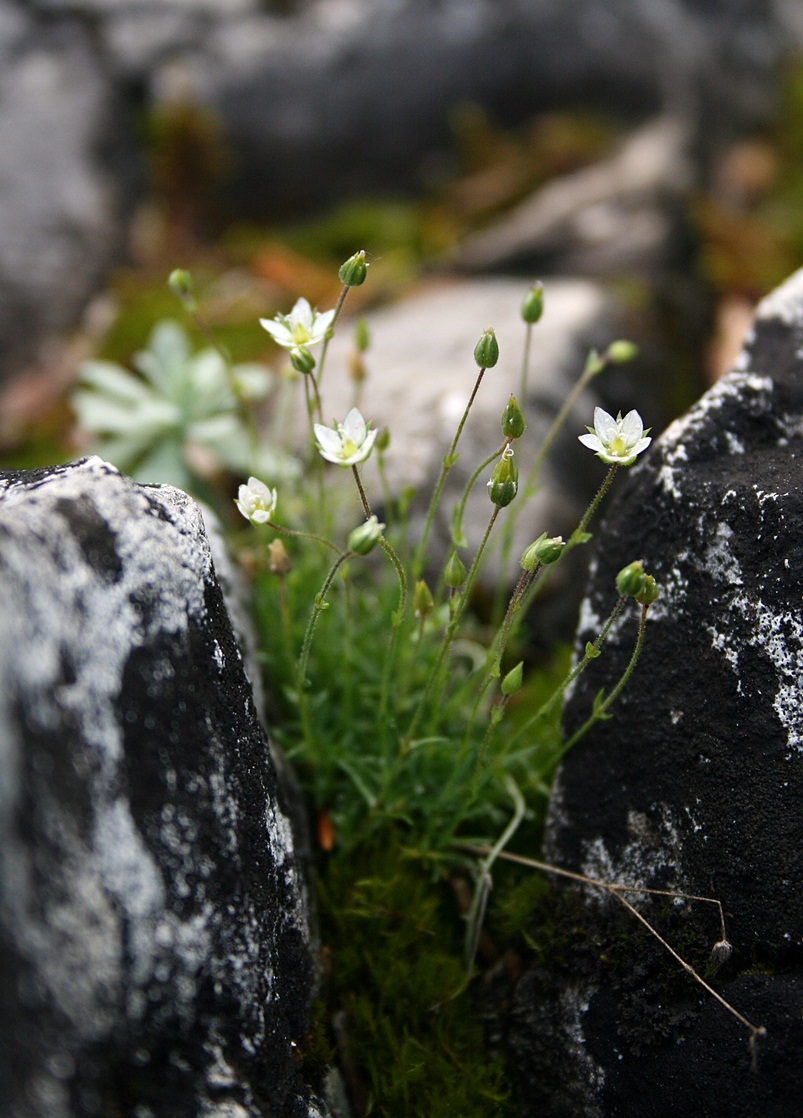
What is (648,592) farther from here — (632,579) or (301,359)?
(301,359)

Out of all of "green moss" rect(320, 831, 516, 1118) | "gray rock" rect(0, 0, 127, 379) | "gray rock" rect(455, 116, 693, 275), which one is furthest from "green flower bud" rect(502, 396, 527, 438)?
"gray rock" rect(0, 0, 127, 379)

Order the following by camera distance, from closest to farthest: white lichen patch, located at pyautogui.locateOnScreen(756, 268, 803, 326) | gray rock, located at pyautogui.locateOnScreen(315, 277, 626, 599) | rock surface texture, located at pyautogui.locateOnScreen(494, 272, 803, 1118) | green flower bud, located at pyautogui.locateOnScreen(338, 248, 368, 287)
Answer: rock surface texture, located at pyautogui.locateOnScreen(494, 272, 803, 1118) → green flower bud, located at pyautogui.locateOnScreen(338, 248, 368, 287) → white lichen patch, located at pyautogui.locateOnScreen(756, 268, 803, 326) → gray rock, located at pyautogui.locateOnScreen(315, 277, 626, 599)

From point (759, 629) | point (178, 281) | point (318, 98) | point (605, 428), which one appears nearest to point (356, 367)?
point (178, 281)

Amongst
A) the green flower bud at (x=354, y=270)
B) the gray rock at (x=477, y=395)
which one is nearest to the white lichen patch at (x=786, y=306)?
the gray rock at (x=477, y=395)

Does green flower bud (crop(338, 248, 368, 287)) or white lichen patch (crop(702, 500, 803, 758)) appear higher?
green flower bud (crop(338, 248, 368, 287))

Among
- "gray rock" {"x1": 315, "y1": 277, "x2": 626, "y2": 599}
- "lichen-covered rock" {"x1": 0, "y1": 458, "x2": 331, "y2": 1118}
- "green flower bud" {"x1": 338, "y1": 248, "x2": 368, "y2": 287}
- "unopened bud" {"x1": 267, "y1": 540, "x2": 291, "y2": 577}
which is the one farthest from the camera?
"gray rock" {"x1": 315, "y1": 277, "x2": 626, "y2": 599}

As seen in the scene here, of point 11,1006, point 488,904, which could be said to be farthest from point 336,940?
point 11,1006

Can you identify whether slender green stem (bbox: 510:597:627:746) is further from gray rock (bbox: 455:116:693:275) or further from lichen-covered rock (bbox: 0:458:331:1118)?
gray rock (bbox: 455:116:693:275)

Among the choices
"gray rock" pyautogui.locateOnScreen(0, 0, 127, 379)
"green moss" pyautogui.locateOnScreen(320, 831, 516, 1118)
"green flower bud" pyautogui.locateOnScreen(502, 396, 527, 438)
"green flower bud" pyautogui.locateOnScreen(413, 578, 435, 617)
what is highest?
"gray rock" pyautogui.locateOnScreen(0, 0, 127, 379)
